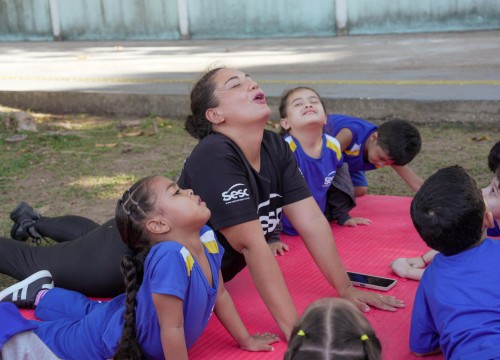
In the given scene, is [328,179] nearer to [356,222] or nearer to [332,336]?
[356,222]

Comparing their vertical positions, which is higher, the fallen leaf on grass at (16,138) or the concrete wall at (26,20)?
the concrete wall at (26,20)

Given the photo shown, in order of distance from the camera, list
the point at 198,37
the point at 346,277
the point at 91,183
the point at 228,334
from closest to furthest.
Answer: the point at 228,334
the point at 346,277
the point at 91,183
the point at 198,37

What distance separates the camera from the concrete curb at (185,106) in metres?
6.70

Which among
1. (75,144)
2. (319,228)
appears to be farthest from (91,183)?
(319,228)

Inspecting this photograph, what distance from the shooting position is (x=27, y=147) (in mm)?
6758

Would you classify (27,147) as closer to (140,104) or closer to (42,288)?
(140,104)

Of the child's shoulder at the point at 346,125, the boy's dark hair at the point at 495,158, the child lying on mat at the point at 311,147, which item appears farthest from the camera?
the child's shoulder at the point at 346,125

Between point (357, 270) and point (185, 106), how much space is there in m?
4.56

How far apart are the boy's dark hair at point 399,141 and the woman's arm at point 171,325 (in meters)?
2.19

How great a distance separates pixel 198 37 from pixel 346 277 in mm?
14500

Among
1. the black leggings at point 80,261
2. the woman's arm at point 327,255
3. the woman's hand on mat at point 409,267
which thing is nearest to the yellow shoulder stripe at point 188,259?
the black leggings at point 80,261

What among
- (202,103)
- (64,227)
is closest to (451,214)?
(202,103)

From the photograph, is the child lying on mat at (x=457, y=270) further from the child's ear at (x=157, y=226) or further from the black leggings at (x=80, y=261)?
the black leggings at (x=80, y=261)

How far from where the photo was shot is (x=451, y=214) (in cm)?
250
